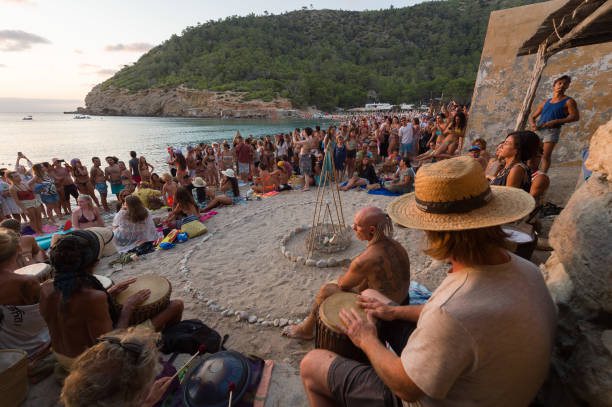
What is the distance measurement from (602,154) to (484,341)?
57.1 inches

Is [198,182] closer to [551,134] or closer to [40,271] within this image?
[40,271]

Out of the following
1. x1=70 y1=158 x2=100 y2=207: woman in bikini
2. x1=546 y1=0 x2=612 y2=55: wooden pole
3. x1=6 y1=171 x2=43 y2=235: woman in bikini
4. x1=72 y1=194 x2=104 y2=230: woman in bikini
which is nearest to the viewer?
x1=546 y1=0 x2=612 y2=55: wooden pole

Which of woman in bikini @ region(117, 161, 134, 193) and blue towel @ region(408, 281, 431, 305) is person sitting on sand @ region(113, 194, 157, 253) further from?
blue towel @ region(408, 281, 431, 305)

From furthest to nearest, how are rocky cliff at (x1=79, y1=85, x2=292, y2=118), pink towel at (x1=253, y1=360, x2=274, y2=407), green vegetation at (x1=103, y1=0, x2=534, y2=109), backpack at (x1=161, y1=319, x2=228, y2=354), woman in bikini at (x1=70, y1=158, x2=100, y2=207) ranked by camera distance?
green vegetation at (x1=103, y1=0, x2=534, y2=109), rocky cliff at (x1=79, y1=85, x2=292, y2=118), woman in bikini at (x1=70, y1=158, x2=100, y2=207), backpack at (x1=161, y1=319, x2=228, y2=354), pink towel at (x1=253, y1=360, x2=274, y2=407)

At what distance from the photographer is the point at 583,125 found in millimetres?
→ 6633

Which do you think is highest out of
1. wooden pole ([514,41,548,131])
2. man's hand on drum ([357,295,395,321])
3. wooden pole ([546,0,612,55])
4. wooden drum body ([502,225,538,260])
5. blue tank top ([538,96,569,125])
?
wooden pole ([546,0,612,55])

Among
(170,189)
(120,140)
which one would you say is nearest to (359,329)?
(170,189)

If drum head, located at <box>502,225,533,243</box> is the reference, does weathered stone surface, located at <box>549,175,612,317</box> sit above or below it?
above

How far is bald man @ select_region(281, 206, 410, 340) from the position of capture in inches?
102

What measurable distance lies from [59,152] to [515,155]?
4198cm

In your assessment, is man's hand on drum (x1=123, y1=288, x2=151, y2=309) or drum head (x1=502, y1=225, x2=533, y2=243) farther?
drum head (x1=502, y1=225, x2=533, y2=243)

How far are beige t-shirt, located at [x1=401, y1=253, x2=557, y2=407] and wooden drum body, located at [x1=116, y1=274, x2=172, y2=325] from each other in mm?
2652

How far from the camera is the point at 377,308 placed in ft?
6.84

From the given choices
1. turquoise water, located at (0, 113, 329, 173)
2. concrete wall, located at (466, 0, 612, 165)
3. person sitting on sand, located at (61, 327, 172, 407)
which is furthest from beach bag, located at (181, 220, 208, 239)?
turquoise water, located at (0, 113, 329, 173)
